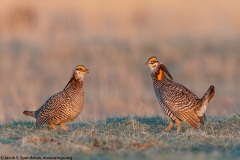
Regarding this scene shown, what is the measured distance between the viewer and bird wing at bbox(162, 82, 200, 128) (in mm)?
8281

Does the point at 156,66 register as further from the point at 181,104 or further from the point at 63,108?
the point at 63,108

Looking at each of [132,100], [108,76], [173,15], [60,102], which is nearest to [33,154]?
[60,102]

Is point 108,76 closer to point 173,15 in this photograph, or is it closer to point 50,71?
point 50,71

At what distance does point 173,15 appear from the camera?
22.3m

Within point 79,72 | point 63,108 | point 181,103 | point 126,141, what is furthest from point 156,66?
point 126,141

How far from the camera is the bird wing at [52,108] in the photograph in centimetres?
841

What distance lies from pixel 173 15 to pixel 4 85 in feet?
26.4

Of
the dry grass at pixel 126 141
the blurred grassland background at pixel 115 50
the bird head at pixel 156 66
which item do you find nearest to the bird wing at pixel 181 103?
the dry grass at pixel 126 141

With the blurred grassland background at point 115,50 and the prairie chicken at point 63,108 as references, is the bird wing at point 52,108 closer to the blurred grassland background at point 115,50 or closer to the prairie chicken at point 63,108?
the prairie chicken at point 63,108

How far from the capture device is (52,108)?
8.46 metres

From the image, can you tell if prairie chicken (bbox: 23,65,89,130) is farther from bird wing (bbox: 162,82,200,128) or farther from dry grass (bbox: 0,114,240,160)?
bird wing (bbox: 162,82,200,128)

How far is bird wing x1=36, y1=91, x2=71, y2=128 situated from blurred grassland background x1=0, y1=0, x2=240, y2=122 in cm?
402

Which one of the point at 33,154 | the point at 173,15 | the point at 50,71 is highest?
the point at 173,15

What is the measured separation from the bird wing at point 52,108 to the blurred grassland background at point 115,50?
13.2 feet
